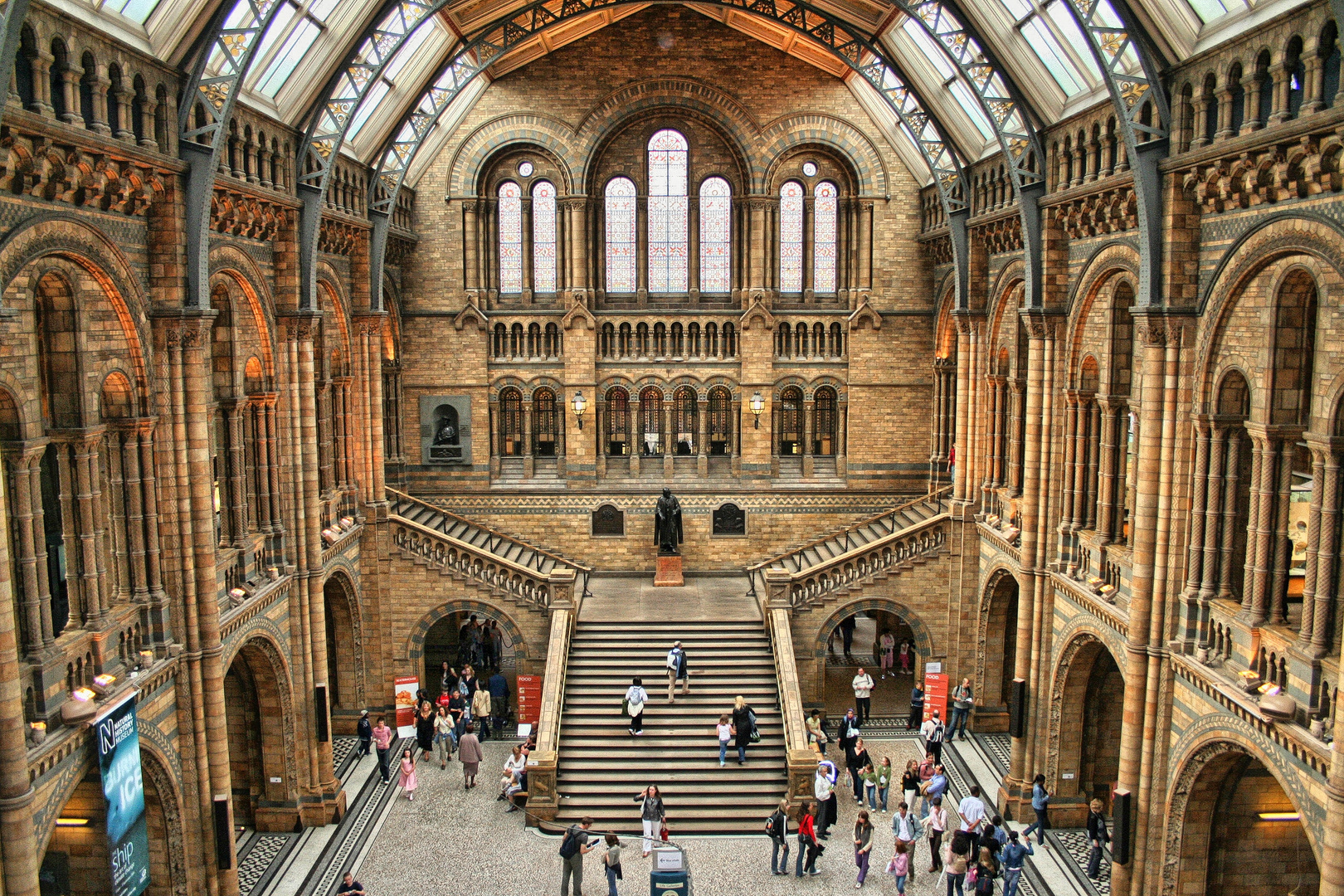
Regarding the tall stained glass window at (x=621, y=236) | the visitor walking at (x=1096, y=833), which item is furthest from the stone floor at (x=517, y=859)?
the tall stained glass window at (x=621, y=236)

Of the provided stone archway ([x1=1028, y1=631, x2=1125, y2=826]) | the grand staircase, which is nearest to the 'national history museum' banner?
the grand staircase

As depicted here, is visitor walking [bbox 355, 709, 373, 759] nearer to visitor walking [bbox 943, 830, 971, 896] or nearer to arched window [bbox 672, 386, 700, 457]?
arched window [bbox 672, 386, 700, 457]

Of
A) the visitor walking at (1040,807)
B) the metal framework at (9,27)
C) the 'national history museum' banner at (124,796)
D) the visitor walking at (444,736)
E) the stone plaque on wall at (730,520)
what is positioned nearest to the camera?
the metal framework at (9,27)

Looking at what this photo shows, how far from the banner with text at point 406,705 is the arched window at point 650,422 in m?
10.5

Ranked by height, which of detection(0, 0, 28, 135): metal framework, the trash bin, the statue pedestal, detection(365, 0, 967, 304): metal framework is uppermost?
detection(365, 0, 967, 304): metal framework

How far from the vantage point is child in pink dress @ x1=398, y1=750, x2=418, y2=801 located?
21.0 metres

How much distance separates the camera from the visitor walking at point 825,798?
19031 millimetres

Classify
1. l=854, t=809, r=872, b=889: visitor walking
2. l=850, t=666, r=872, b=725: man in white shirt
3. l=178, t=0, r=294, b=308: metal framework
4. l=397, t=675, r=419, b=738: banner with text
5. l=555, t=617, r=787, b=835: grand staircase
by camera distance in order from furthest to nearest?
l=850, t=666, r=872, b=725: man in white shirt
l=397, t=675, r=419, b=738: banner with text
l=555, t=617, r=787, b=835: grand staircase
l=854, t=809, r=872, b=889: visitor walking
l=178, t=0, r=294, b=308: metal framework

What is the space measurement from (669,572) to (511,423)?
6.60 metres

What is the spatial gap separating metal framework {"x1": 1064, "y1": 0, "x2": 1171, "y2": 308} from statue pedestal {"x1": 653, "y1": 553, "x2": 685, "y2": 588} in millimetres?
15992

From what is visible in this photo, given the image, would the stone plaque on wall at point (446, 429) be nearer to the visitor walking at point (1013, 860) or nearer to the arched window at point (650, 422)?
the arched window at point (650, 422)

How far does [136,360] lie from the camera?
14695mm

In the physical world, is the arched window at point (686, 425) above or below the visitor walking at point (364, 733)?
above

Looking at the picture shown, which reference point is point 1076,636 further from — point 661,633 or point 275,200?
point 275,200
